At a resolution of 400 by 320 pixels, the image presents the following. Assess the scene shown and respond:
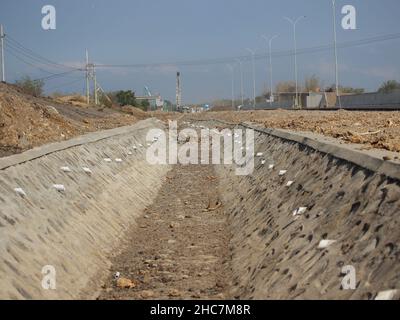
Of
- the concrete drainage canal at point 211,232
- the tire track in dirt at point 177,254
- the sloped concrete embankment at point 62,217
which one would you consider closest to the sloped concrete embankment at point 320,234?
the concrete drainage canal at point 211,232

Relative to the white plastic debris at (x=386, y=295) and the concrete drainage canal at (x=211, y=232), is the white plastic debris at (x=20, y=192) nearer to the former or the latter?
the concrete drainage canal at (x=211, y=232)

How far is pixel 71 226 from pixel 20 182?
1.50 metres

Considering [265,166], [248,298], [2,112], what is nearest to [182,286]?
[248,298]

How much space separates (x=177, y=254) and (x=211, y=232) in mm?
2288

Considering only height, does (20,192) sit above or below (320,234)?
above

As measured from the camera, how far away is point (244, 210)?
1552cm

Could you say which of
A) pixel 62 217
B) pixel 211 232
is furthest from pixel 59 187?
pixel 211 232

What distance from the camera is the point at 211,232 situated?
48.6ft

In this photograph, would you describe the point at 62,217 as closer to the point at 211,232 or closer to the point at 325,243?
the point at 211,232

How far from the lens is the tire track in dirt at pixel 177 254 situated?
396 inches

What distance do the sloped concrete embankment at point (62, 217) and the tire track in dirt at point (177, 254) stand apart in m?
0.40

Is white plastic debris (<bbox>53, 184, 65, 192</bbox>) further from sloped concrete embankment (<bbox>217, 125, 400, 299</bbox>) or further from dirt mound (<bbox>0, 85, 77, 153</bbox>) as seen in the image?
dirt mound (<bbox>0, 85, 77, 153</bbox>)

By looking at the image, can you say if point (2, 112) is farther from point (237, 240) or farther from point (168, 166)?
point (237, 240)

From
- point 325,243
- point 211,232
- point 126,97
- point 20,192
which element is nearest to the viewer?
point 325,243
